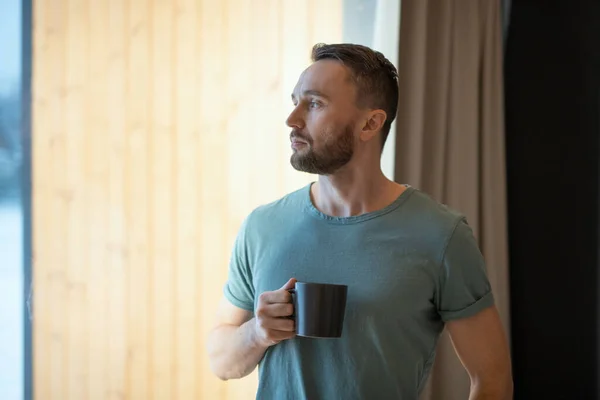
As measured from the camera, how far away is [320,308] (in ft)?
3.37

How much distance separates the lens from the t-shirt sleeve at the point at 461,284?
115 centimetres

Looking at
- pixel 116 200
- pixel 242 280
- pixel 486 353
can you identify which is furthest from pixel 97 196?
pixel 486 353

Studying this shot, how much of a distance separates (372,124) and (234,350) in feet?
1.72

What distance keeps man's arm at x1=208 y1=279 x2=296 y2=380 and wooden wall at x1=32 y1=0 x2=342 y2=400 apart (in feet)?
2.16

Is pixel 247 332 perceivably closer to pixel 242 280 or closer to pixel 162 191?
pixel 242 280

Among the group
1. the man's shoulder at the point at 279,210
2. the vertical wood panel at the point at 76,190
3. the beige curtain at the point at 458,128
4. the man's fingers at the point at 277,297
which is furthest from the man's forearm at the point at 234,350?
the beige curtain at the point at 458,128

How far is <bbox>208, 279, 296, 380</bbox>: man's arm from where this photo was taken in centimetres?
108

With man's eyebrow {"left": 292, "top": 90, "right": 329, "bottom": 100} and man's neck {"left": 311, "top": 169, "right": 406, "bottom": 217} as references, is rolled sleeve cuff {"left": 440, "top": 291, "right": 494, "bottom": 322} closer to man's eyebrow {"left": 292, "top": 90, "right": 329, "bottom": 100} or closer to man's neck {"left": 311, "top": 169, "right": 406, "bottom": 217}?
man's neck {"left": 311, "top": 169, "right": 406, "bottom": 217}

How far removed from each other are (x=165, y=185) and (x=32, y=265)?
1.52 ft

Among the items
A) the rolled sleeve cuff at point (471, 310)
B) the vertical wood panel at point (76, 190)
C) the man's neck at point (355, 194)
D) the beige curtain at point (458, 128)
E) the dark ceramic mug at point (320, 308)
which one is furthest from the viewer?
the beige curtain at point (458, 128)

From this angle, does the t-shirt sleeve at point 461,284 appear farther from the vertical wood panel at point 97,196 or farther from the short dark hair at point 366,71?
the vertical wood panel at point 97,196

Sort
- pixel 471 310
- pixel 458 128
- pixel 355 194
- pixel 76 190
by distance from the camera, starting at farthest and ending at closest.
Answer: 1. pixel 458 128
2. pixel 76 190
3. pixel 355 194
4. pixel 471 310

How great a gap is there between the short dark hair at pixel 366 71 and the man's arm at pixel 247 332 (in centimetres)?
43

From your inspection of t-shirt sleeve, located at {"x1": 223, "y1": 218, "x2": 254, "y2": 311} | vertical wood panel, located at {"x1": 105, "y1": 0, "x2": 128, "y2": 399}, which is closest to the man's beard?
t-shirt sleeve, located at {"x1": 223, "y1": 218, "x2": 254, "y2": 311}
